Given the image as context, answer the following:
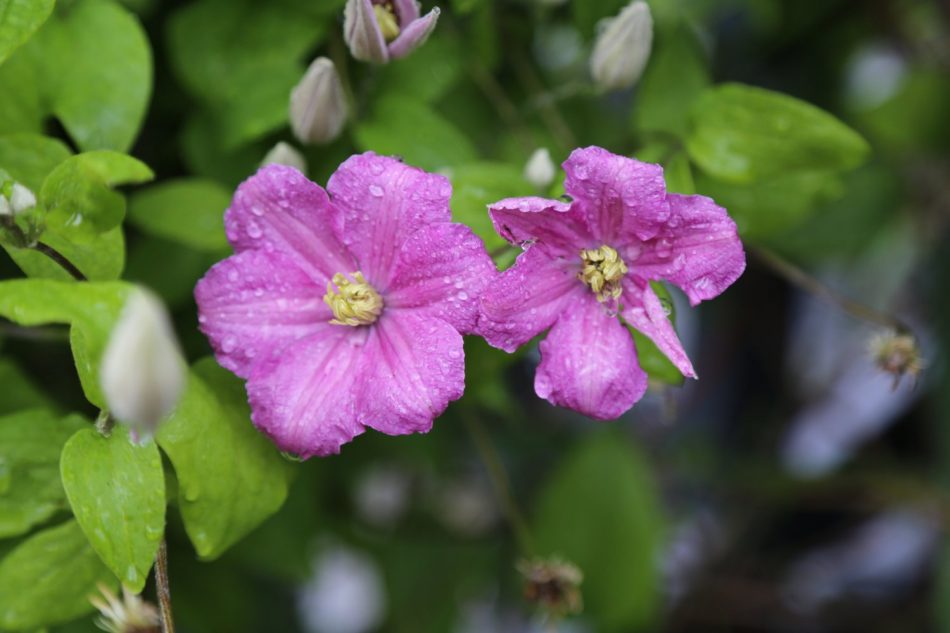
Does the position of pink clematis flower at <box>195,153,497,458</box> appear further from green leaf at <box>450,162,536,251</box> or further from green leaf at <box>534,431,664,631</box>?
green leaf at <box>534,431,664,631</box>

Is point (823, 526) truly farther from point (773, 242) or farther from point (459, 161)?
point (459, 161)

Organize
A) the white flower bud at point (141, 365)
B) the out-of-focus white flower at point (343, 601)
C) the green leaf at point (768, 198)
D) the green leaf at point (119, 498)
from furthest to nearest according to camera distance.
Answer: the out-of-focus white flower at point (343, 601) → the green leaf at point (768, 198) → the green leaf at point (119, 498) → the white flower bud at point (141, 365)

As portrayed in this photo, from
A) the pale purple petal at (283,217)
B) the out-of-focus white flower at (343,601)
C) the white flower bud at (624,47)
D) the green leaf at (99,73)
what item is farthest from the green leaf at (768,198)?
the out-of-focus white flower at (343,601)

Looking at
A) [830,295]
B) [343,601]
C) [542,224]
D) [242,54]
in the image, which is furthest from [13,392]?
[343,601]

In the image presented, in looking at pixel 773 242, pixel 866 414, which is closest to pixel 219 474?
pixel 773 242

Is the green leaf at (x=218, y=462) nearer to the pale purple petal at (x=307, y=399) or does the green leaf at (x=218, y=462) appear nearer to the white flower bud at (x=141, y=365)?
the pale purple petal at (x=307, y=399)

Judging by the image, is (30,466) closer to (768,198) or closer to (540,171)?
(540,171)
